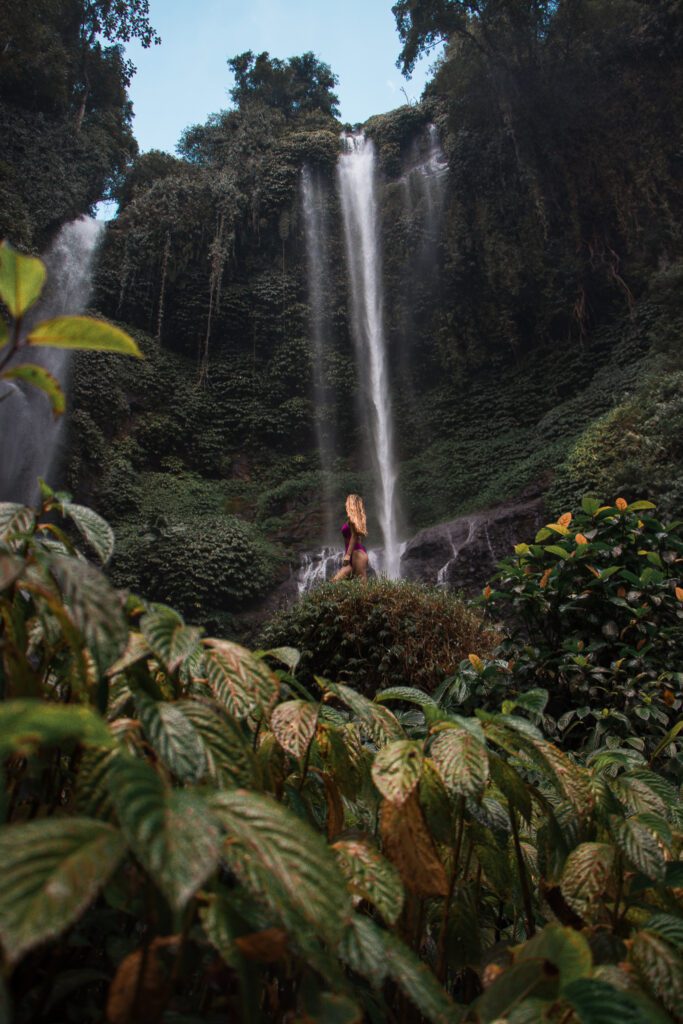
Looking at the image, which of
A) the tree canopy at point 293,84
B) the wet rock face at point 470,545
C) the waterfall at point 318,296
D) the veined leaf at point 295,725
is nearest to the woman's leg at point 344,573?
the wet rock face at point 470,545

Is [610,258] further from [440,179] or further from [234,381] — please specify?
[234,381]

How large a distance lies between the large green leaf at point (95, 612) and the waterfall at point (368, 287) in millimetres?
15748

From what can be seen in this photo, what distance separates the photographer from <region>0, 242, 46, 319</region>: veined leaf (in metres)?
0.61

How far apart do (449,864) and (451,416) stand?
54.0 ft

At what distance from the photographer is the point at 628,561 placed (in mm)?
3350

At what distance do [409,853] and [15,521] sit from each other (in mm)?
670

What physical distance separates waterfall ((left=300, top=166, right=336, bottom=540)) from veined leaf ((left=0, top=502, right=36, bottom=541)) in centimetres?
1649

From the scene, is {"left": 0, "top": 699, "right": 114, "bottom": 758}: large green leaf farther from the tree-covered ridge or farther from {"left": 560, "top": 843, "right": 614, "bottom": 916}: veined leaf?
the tree-covered ridge

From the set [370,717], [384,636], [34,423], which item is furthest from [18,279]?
[34,423]

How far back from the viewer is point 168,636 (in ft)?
2.24

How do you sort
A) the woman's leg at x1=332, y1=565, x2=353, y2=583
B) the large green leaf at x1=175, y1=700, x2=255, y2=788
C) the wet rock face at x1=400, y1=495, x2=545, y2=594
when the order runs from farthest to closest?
the wet rock face at x1=400, y1=495, x2=545, y2=594
the woman's leg at x1=332, y1=565, x2=353, y2=583
the large green leaf at x1=175, y1=700, x2=255, y2=788

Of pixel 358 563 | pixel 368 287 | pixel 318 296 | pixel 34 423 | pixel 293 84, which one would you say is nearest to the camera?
pixel 358 563

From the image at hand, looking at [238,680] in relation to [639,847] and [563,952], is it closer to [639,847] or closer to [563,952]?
[563,952]

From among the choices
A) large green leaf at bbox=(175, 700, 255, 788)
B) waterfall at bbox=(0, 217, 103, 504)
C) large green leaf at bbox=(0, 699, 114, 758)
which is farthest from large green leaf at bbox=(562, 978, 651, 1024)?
waterfall at bbox=(0, 217, 103, 504)
